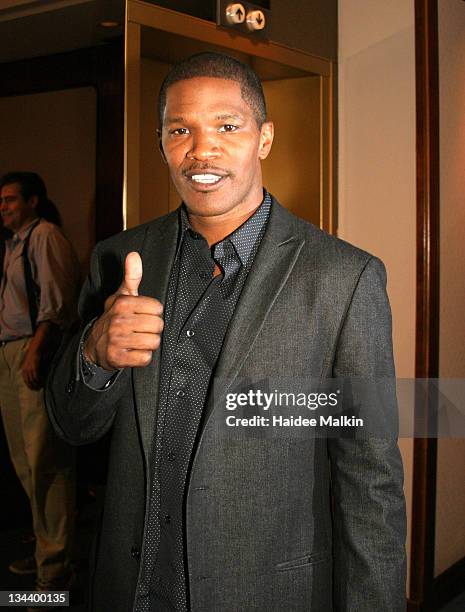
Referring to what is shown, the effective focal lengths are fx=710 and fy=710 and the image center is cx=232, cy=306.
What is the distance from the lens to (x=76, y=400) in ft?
4.12

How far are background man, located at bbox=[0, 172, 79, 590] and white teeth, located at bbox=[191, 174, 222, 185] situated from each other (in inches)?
41.0

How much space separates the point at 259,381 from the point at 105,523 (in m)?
0.42

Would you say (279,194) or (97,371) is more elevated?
(279,194)

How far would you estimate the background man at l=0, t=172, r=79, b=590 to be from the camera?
2.15 metres

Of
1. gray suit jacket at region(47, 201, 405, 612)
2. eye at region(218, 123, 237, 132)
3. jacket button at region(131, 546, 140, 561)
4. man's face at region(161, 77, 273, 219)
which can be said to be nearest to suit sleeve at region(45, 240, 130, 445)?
gray suit jacket at region(47, 201, 405, 612)

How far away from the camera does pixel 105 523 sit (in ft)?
4.42

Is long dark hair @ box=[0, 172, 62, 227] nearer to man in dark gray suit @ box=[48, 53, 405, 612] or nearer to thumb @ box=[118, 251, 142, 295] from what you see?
man in dark gray suit @ box=[48, 53, 405, 612]

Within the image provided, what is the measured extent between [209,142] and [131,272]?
0.30m

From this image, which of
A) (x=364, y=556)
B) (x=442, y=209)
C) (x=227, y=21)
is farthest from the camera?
(x=442, y=209)

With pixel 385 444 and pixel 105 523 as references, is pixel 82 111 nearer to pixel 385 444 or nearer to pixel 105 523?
pixel 105 523

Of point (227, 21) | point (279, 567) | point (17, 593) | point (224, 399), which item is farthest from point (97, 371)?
point (227, 21)

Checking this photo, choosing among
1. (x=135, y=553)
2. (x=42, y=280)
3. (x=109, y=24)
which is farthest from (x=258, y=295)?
(x=109, y=24)

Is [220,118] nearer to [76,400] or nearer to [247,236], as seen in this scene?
[247,236]

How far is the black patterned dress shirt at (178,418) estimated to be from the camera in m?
1.24
